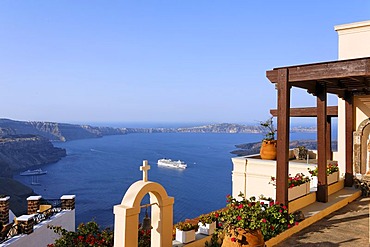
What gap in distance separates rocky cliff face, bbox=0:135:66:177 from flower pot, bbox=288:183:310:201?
241ft

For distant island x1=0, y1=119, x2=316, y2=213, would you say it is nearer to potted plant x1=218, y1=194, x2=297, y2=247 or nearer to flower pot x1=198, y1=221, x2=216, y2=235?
potted plant x1=218, y1=194, x2=297, y2=247

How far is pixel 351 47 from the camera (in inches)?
336

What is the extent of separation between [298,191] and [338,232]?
1080mm

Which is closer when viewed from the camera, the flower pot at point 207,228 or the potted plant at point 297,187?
the flower pot at point 207,228

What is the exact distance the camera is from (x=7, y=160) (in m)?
73.3

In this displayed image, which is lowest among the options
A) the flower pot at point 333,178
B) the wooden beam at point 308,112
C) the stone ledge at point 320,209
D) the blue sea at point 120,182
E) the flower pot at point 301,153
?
the blue sea at point 120,182

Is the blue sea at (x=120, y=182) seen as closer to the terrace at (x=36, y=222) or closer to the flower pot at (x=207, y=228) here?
the terrace at (x=36, y=222)

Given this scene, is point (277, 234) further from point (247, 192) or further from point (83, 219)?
point (83, 219)

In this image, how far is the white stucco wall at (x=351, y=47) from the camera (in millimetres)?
8224

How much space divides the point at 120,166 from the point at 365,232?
225ft

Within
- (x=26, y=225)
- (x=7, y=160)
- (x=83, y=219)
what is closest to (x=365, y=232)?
(x=26, y=225)

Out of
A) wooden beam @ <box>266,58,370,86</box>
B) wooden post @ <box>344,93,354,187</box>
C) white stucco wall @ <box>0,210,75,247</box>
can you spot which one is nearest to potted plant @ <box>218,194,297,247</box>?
wooden beam @ <box>266,58,370,86</box>

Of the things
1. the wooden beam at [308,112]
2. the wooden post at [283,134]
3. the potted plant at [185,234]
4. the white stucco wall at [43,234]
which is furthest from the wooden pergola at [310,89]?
the white stucco wall at [43,234]

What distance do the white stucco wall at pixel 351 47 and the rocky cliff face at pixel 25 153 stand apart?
72.7m
